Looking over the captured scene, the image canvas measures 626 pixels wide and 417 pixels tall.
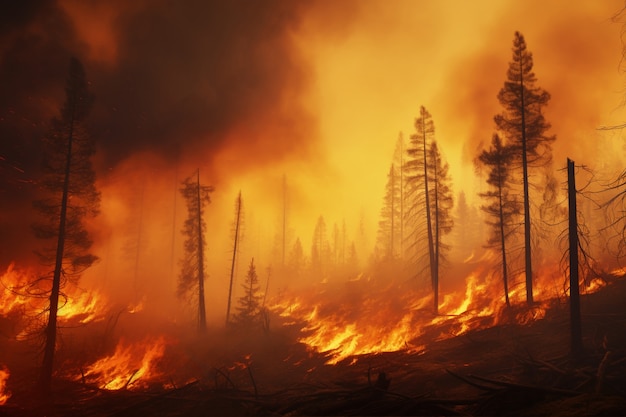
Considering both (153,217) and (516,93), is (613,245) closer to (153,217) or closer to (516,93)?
(516,93)

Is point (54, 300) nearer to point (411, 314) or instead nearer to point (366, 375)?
point (366, 375)

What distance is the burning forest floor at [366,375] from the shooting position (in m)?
8.76

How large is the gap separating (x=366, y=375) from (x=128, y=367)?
1776 cm

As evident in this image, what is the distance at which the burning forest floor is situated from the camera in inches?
345

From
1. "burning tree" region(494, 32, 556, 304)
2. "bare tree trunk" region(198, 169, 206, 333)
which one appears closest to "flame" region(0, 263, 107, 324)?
"bare tree trunk" region(198, 169, 206, 333)

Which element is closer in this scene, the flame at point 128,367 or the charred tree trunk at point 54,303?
the charred tree trunk at point 54,303

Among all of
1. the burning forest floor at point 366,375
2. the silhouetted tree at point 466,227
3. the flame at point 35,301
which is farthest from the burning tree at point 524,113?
the flame at point 35,301

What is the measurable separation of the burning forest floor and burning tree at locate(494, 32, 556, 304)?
8926mm

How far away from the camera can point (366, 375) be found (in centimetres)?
1459

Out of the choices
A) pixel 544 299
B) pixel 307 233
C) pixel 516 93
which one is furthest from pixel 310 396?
pixel 307 233

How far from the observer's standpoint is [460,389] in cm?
1100

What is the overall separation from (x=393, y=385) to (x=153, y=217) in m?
61.0

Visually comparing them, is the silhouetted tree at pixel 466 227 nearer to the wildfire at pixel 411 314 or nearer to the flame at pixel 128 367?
the wildfire at pixel 411 314

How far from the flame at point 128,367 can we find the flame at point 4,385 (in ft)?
10.5
